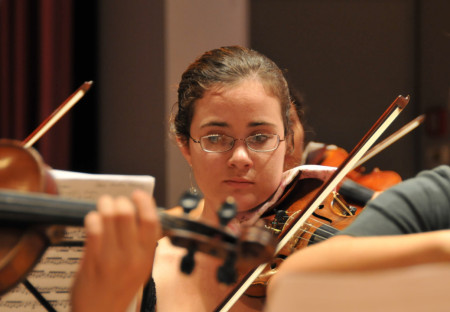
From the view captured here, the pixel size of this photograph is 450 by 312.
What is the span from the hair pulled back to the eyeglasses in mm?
98

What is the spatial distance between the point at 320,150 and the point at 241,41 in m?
1.02

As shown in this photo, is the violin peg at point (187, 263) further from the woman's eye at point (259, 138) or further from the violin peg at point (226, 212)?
the woman's eye at point (259, 138)

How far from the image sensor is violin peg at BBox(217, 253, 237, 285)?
0.64 meters

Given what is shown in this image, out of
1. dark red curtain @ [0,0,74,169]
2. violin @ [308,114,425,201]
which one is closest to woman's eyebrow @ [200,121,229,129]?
violin @ [308,114,425,201]

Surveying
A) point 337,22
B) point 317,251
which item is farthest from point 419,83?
point 317,251

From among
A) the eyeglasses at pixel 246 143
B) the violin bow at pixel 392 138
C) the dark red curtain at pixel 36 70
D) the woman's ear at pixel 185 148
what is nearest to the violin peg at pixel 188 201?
the eyeglasses at pixel 246 143

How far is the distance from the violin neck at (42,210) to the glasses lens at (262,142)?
1.61 ft

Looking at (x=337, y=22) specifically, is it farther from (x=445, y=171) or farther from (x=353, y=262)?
(x=353, y=262)

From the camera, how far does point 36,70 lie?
2.41m

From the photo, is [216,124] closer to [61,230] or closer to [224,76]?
[224,76]

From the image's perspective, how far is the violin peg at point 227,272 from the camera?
64 centimetres

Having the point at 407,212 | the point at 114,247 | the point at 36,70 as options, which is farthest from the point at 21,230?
the point at 36,70

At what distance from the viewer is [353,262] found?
0.55 metres

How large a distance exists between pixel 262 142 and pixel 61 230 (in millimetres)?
514
